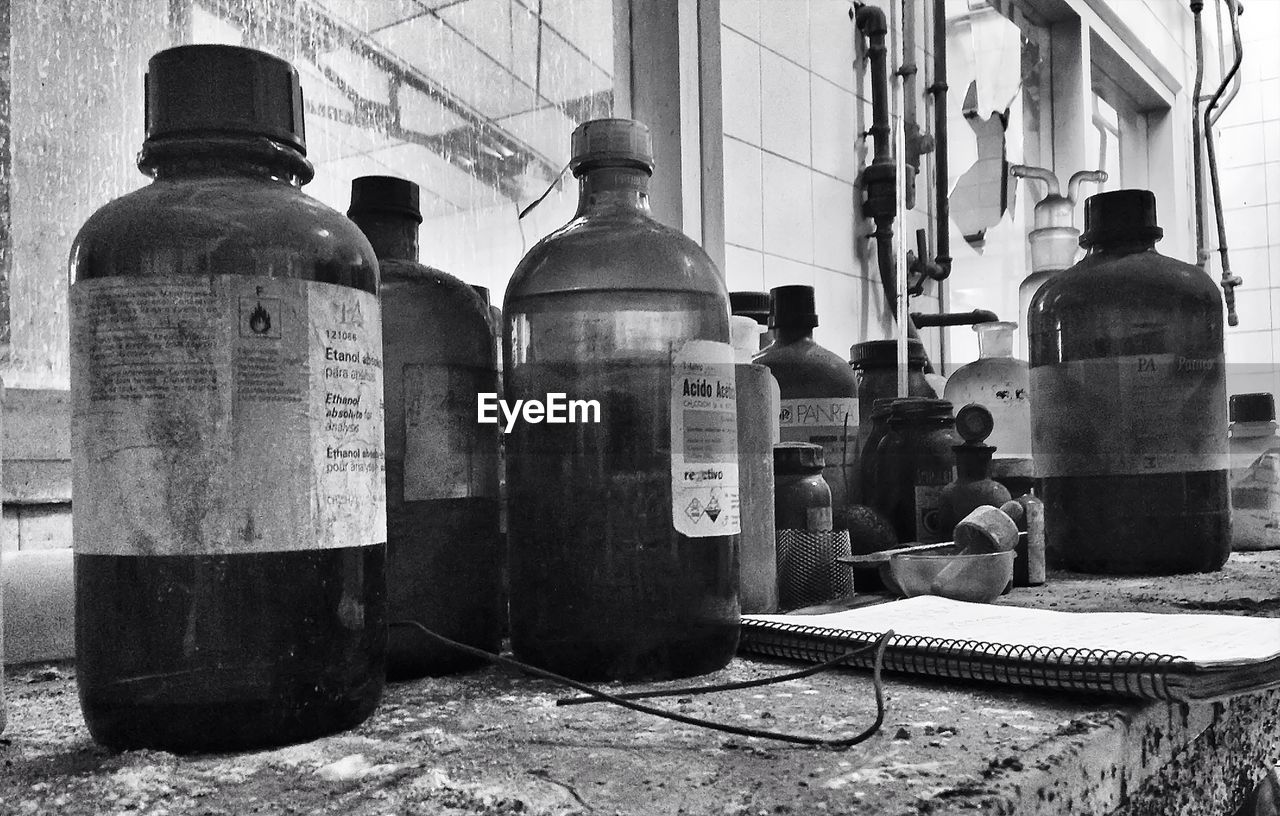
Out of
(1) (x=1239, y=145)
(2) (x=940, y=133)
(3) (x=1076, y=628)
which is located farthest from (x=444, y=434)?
(1) (x=1239, y=145)

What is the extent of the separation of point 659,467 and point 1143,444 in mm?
612

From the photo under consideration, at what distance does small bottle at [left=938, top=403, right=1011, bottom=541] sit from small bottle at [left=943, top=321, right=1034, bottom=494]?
219 mm

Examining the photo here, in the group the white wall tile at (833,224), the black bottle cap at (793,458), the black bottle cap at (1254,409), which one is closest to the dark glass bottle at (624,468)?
the black bottle cap at (793,458)

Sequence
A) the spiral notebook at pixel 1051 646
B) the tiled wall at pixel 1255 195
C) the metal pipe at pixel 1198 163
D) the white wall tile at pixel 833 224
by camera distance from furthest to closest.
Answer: the tiled wall at pixel 1255 195 → the metal pipe at pixel 1198 163 → the white wall tile at pixel 833 224 → the spiral notebook at pixel 1051 646

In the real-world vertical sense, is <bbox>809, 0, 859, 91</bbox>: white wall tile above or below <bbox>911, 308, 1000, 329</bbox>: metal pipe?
above

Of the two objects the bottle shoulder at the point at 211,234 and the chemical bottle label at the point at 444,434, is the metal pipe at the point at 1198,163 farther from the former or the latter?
the bottle shoulder at the point at 211,234

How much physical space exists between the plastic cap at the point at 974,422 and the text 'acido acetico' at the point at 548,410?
52cm

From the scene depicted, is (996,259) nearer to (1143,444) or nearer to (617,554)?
(1143,444)

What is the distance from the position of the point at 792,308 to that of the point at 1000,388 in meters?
0.34

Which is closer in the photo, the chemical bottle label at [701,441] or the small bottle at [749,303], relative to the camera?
the chemical bottle label at [701,441]

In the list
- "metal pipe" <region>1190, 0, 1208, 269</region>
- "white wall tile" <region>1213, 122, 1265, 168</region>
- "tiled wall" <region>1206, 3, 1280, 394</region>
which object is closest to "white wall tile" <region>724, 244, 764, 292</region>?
"metal pipe" <region>1190, 0, 1208, 269</region>

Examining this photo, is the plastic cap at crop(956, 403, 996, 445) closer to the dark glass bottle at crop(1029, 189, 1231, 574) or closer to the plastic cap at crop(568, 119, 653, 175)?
the dark glass bottle at crop(1029, 189, 1231, 574)

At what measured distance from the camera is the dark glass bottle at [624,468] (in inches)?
21.5

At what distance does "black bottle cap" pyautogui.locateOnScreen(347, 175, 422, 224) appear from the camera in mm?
584
